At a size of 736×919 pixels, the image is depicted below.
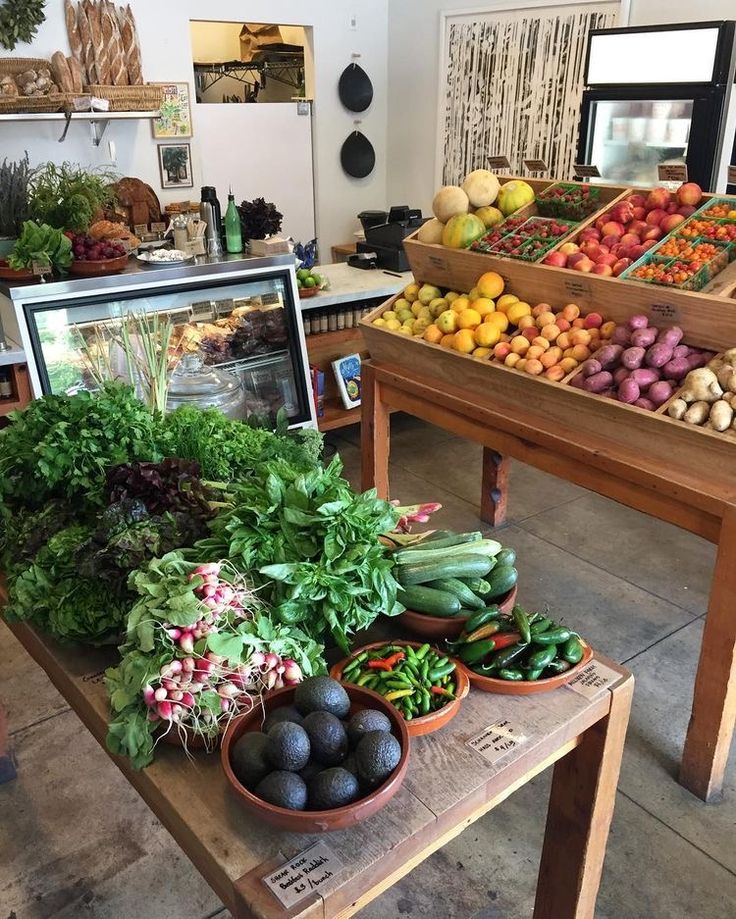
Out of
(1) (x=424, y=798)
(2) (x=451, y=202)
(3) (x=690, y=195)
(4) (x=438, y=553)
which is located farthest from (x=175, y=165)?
(1) (x=424, y=798)

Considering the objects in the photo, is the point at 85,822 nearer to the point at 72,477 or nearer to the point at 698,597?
the point at 72,477

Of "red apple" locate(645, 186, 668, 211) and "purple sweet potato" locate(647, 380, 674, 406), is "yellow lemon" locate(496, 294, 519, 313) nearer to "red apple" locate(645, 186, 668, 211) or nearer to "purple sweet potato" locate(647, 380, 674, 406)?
"red apple" locate(645, 186, 668, 211)

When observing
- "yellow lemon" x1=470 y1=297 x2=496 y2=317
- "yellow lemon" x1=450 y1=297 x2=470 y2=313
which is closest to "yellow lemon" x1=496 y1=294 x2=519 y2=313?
"yellow lemon" x1=470 y1=297 x2=496 y2=317

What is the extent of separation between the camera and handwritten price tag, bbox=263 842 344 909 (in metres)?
1.09

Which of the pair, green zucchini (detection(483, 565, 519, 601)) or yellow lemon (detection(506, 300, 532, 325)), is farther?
yellow lemon (detection(506, 300, 532, 325))

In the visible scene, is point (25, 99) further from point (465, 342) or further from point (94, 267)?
point (465, 342)

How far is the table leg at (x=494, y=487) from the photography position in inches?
151

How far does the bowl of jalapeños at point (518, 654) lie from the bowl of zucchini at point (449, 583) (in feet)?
0.18

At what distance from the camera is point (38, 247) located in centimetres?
337

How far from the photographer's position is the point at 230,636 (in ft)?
4.37

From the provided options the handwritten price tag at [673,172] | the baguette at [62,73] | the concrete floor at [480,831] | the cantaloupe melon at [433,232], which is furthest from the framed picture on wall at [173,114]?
the concrete floor at [480,831]

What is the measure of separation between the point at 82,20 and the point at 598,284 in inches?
186

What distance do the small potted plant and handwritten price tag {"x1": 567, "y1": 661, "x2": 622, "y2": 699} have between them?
3.31 m

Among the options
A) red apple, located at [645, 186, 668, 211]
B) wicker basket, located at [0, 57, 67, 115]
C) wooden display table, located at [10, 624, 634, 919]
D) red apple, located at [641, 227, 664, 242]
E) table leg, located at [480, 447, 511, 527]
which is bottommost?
table leg, located at [480, 447, 511, 527]
